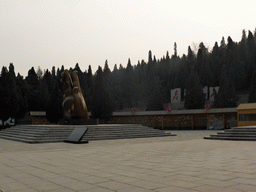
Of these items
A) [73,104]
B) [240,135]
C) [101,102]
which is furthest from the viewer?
[101,102]

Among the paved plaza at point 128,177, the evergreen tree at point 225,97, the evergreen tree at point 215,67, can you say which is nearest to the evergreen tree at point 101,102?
the evergreen tree at point 225,97

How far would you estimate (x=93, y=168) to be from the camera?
6691mm

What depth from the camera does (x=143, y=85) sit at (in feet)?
253

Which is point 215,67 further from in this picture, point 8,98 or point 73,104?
point 73,104

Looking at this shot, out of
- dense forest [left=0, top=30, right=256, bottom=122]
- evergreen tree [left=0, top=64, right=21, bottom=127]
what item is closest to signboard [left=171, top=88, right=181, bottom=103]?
dense forest [left=0, top=30, right=256, bottom=122]

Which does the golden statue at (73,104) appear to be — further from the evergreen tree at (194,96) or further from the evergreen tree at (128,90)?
the evergreen tree at (128,90)

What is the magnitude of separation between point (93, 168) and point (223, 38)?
87497mm

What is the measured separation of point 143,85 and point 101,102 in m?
37.9

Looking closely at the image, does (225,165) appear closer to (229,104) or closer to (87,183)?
(87,183)

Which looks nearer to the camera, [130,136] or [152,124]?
[130,136]

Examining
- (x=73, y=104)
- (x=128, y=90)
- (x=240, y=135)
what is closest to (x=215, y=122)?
(x=240, y=135)

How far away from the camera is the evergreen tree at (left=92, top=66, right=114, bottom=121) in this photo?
132 feet

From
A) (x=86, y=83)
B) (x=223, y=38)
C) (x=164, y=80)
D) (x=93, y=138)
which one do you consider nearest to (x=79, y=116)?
(x=93, y=138)

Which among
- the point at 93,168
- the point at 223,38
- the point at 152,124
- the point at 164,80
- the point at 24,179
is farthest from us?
the point at 223,38
